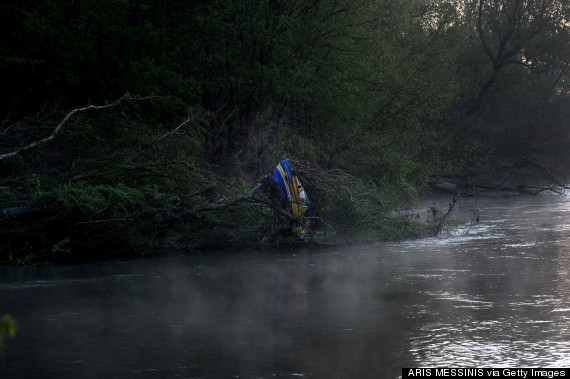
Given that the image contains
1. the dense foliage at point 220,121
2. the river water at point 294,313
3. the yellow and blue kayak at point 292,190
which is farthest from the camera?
the yellow and blue kayak at point 292,190

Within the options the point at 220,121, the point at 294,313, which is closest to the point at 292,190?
the point at 294,313

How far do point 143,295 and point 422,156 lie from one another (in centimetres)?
2328

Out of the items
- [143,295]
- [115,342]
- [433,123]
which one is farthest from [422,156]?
[115,342]

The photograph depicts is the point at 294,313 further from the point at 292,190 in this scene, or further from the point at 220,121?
the point at 220,121

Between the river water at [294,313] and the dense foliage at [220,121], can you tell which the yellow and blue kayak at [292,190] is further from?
the river water at [294,313]

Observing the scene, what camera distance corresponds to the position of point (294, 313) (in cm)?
1038

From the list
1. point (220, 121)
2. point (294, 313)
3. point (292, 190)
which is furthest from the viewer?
point (220, 121)

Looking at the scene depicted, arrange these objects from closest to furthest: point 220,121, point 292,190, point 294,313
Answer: point 294,313 → point 292,190 → point 220,121

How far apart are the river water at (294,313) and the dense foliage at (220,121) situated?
34.6 inches

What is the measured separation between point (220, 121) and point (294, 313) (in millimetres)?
15178

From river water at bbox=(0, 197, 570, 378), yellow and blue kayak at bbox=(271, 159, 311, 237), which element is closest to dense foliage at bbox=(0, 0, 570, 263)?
yellow and blue kayak at bbox=(271, 159, 311, 237)

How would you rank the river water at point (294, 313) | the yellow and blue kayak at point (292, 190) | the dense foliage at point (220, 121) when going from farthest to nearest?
the yellow and blue kayak at point (292, 190) → the dense foliage at point (220, 121) → the river water at point (294, 313)

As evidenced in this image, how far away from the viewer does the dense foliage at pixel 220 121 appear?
16031 millimetres

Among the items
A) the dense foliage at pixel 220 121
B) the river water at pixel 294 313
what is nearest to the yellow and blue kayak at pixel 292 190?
the dense foliage at pixel 220 121
